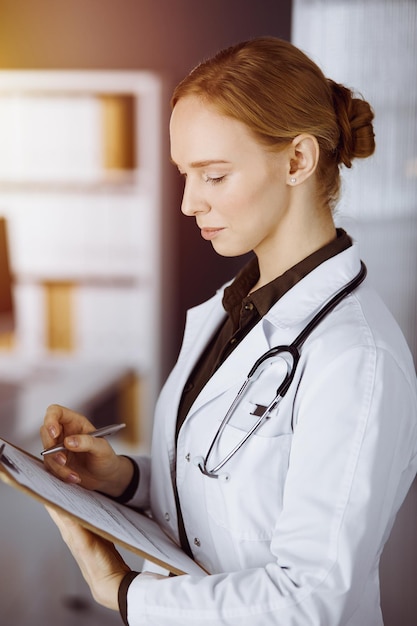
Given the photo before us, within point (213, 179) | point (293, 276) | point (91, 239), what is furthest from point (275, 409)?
point (91, 239)

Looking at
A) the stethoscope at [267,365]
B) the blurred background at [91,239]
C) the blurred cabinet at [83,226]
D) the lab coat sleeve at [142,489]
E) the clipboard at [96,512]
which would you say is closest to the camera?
the clipboard at [96,512]

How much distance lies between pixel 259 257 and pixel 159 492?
45 cm

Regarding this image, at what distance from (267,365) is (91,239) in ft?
7.95

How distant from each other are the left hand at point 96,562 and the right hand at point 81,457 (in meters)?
0.10

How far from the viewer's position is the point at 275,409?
997mm

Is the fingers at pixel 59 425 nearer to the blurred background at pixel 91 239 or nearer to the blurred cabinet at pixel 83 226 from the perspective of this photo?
the blurred background at pixel 91 239

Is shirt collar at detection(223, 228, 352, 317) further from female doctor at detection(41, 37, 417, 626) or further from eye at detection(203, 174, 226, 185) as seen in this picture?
eye at detection(203, 174, 226, 185)

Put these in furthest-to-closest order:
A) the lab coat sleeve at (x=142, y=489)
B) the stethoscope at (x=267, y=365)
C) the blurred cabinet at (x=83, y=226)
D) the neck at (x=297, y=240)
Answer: the blurred cabinet at (x=83, y=226) < the lab coat sleeve at (x=142, y=489) < the neck at (x=297, y=240) < the stethoscope at (x=267, y=365)

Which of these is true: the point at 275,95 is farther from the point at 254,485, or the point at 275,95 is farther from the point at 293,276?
the point at 254,485

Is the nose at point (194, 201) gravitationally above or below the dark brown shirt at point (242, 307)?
above

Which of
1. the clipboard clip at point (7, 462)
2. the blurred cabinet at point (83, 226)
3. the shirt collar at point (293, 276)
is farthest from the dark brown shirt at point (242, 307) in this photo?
the blurred cabinet at point (83, 226)

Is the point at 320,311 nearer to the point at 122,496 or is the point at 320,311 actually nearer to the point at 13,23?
the point at 122,496

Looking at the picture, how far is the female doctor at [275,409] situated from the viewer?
0.89m

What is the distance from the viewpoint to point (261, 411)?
101 centimetres
